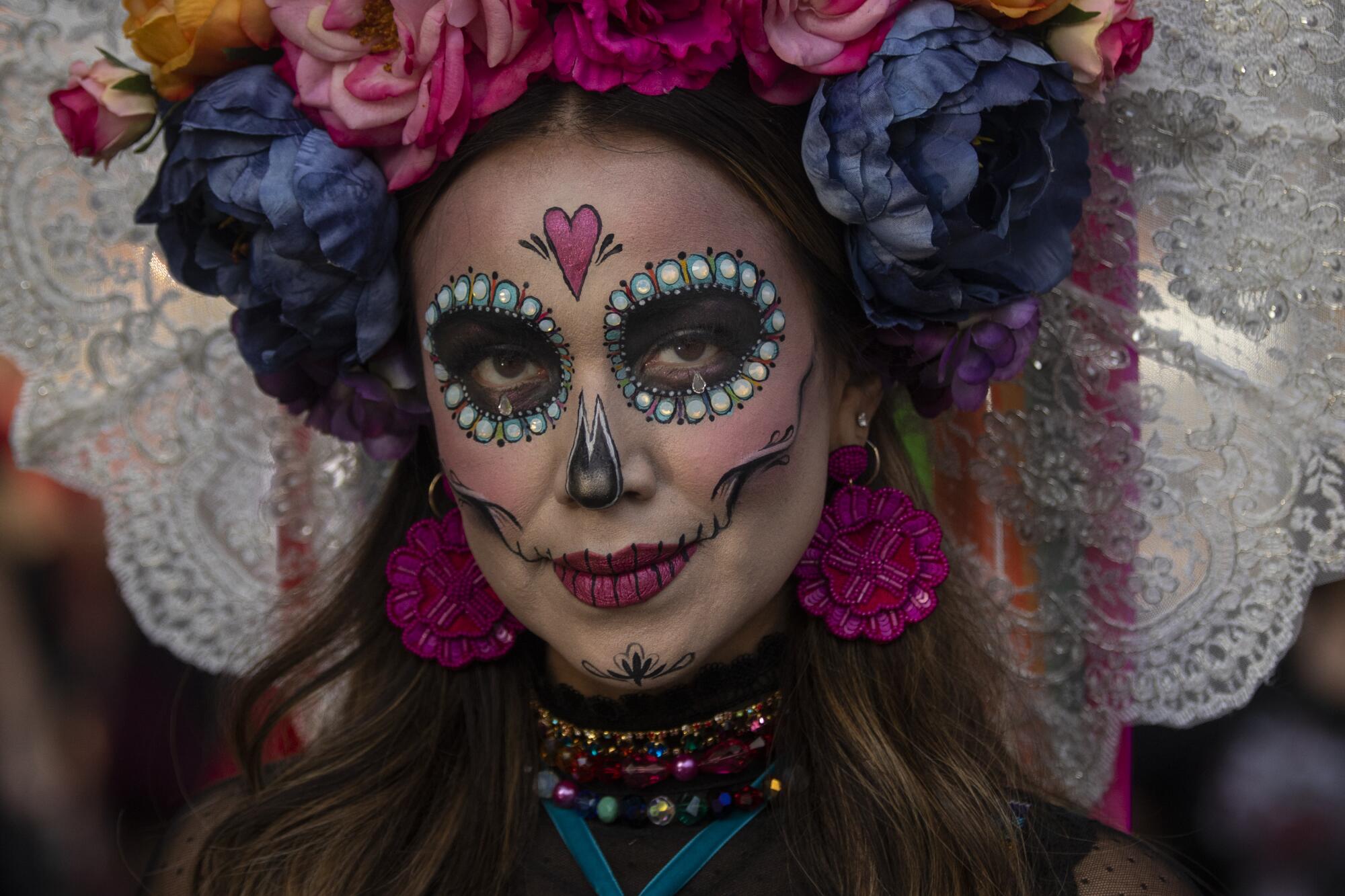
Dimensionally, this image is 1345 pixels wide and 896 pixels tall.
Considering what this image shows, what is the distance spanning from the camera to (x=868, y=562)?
5.89 ft

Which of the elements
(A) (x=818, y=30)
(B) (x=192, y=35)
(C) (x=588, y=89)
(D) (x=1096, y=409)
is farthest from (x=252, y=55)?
(D) (x=1096, y=409)

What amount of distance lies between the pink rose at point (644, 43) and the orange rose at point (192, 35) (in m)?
Answer: 0.43

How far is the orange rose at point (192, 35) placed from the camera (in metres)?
1.69

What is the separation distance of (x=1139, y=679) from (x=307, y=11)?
5.09 feet

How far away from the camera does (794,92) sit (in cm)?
163

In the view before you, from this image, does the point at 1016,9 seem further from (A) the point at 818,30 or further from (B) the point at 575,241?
(B) the point at 575,241

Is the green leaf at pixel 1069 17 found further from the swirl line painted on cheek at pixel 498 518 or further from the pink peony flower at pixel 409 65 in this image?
the swirl line painted on cheek at pixel 498 518

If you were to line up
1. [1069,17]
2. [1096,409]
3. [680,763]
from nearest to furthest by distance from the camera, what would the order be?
[1069,17]
[680,763]
[1096,409]

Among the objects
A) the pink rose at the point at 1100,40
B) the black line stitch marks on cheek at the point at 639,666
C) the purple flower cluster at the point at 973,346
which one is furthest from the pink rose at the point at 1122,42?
the black line stitch marks on cheek at the point at 639,666

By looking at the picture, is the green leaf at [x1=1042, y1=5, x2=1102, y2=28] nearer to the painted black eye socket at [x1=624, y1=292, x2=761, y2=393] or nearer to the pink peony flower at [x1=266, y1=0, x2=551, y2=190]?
the painted black eye socket at [x1=624, y1=292, x2=761, y2=393]

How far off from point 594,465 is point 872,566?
18.8 inches

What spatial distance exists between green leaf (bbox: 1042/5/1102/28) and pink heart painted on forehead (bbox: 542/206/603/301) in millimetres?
630

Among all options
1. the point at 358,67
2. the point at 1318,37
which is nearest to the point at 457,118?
the point at 358,67

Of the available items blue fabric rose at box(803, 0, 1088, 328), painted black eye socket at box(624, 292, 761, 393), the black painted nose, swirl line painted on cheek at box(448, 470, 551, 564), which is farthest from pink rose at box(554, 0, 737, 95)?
A: swirl line painted on cheek at box(448, 470, 551, 564)
